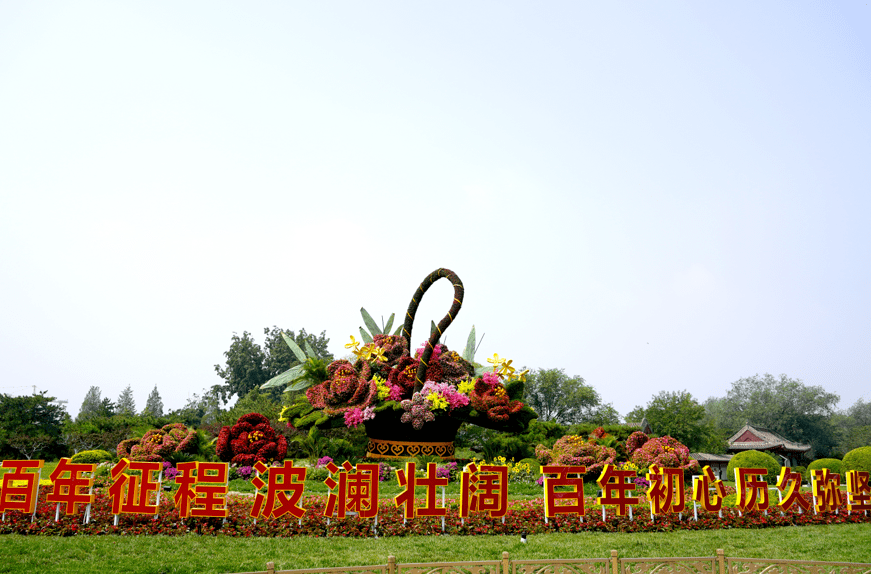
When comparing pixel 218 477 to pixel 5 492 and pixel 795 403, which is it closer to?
pixel 5 492

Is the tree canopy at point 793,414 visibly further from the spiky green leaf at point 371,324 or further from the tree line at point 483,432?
the spiky green leaf at point 371,324

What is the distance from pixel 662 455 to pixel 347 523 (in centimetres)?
896

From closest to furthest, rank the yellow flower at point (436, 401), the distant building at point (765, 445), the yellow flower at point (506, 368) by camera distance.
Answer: the yellow flower at point (436, 401)
the yellow flower at point (506, 368)
the distant building at point (765, 445)

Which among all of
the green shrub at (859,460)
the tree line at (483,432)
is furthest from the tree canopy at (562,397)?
the green shrub at (859,460)

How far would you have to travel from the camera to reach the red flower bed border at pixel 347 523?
8.68 m

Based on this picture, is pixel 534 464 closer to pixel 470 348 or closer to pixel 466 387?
pixel 466 387

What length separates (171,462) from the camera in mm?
14672

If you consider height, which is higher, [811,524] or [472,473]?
[472,473]

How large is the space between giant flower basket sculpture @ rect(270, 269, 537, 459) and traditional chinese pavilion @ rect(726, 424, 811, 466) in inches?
861

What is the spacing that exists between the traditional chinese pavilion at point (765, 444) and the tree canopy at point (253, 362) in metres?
27.3

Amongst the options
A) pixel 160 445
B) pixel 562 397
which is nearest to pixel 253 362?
pixel 562 397

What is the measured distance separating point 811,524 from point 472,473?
6.22m

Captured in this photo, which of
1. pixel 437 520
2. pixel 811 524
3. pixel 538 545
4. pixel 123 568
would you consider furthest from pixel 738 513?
pixel 123 568

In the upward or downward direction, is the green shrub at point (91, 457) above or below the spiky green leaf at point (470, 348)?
below
